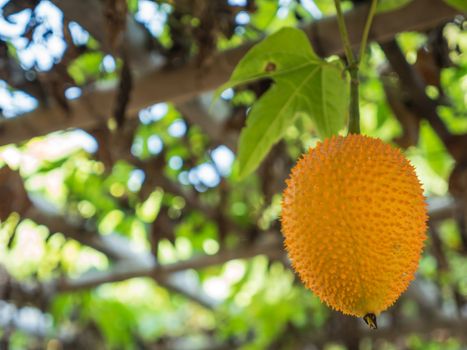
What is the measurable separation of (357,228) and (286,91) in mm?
388

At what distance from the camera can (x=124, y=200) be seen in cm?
265

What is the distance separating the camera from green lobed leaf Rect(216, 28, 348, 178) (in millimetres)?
1108

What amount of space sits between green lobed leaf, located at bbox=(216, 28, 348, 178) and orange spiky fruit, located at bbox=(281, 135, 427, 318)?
10.0 inches

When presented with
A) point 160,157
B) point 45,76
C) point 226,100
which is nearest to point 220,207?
point 160,157

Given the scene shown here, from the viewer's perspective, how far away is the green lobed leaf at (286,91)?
111 centimetres

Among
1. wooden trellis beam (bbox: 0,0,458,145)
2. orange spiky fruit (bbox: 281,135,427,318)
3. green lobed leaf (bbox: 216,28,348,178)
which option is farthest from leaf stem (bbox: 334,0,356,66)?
wooden trellis beam (bbox: 0,0,458,145)

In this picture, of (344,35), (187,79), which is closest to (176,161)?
(187,79)

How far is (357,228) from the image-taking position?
0.84 m

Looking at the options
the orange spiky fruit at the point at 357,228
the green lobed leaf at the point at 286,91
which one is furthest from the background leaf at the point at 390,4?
the orange spiky fruit at the point at 357,228

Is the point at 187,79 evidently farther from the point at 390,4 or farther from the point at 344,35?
the point at 344,35

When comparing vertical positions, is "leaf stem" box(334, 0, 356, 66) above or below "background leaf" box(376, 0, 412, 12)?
above

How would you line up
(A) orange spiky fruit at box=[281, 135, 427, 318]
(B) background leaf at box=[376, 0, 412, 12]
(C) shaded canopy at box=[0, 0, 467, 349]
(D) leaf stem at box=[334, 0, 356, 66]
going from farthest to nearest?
(C) shaded canopy at box=[0, 0, 467, 349]
(B) background leaf at box=[376, 0, 412, 12]
(D) leaf stem at box=[334, 0, 356, 66]
(A) orange spiky fruit at box=[281, 135, 427, 318]

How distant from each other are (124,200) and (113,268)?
55 centimetres

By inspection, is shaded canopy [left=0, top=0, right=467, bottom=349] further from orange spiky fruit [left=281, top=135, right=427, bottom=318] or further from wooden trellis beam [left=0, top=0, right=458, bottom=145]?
orange spiky fruit [left=281, top=135, right=427, bottom=318]
